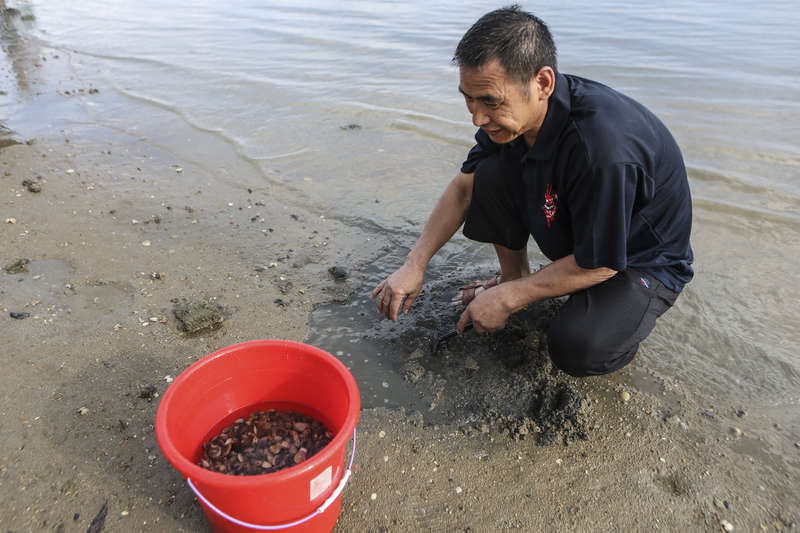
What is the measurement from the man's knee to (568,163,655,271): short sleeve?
0.36 m

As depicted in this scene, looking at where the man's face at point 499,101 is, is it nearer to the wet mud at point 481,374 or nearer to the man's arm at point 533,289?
the man's arm at point 533,289

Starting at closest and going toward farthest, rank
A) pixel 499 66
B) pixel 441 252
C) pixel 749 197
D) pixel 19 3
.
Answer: pixel 499 66 → pixel 441 252 → pixel 749 197 → pixel 19 3

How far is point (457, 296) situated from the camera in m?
2.88

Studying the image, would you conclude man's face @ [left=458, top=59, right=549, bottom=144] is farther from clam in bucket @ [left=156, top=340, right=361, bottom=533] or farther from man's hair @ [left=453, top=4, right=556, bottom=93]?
clam in bucket @ [left=156, top=340, right=361, bottom=533]

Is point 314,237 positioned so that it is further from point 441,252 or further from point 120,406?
point 120,406

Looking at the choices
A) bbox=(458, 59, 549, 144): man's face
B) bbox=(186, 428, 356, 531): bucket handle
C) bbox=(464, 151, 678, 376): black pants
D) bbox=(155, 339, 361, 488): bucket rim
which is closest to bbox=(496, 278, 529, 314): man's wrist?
bbox=(464, 151, 678, 376): black pants

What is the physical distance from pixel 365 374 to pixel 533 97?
4.55ft

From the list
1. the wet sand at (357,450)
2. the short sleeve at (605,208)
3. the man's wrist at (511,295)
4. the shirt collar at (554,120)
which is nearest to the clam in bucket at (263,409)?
the wet sand at (357,450)

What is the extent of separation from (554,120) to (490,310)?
79 cm

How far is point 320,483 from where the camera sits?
1455mm

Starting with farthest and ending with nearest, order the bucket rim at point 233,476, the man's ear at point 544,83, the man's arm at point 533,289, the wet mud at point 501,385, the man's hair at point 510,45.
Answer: the wet mud at point 501,385, the man's arm at point 533,289, the man's ear at point 544,83, the man's hair at point 510,45, the bucket rim at point 233,476

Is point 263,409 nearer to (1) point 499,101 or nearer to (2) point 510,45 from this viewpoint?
(1) point 499,101

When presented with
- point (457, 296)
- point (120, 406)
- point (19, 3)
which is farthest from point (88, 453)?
point (19, 3)

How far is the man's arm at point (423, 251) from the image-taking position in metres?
2.44
